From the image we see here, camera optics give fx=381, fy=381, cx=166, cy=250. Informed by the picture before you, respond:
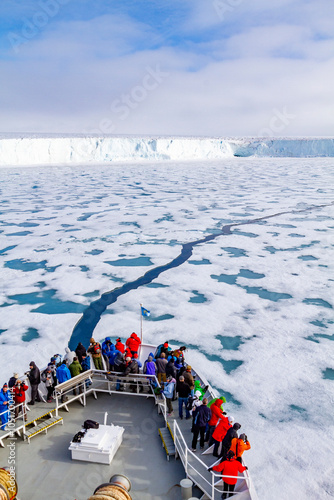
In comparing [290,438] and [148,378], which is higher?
[148,378]

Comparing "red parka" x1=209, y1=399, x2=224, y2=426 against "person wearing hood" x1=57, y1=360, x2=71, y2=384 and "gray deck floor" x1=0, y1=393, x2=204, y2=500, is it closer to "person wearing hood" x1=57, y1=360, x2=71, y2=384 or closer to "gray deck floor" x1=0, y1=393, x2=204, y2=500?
"gray deck floor" x1=0, y1=393, x2=204, y2=500

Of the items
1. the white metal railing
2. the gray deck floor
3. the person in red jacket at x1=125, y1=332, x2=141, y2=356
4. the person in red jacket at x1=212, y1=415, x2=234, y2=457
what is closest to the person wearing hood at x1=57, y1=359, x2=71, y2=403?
the gray deck floor

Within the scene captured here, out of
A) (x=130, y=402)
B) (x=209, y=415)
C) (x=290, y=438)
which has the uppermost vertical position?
(x=209, y=415)

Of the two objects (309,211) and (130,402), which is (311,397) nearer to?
(130,402)

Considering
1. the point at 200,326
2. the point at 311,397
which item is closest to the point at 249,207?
the point at 200,326

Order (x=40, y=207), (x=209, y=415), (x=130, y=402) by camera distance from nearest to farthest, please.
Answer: (x=209, y=415), (x=130, y=402), (x=40, y=207)

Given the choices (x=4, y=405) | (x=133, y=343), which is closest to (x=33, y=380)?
(x=4, y=405)
